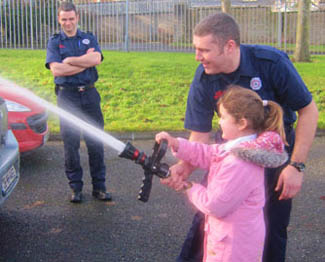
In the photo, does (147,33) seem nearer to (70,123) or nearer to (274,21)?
(274,21)

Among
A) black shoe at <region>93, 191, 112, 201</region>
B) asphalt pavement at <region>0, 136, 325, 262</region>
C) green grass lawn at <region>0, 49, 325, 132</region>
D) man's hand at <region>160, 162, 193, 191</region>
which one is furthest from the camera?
green grass lawn at <region>0, 49, 325, 132</region>

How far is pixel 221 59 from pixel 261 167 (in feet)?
2.28

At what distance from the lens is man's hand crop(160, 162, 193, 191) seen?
8.39 feet

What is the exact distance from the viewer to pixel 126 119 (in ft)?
28.3

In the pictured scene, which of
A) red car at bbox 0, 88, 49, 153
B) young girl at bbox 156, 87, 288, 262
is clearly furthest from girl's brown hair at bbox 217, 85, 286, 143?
red car at bbox 0, 88, 49, 153

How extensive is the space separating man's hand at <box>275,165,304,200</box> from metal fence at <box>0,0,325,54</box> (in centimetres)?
1344

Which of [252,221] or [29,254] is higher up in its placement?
[252,221]

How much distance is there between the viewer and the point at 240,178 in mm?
2322

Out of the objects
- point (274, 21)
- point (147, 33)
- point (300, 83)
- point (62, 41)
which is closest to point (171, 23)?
point (147, 33)

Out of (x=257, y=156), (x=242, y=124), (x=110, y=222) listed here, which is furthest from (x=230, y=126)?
(x=110, y=222)

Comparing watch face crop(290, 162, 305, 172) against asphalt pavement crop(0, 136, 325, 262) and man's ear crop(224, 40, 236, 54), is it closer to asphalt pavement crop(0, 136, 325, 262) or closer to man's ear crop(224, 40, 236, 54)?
man's ear crop(224, 40, 236, 54)

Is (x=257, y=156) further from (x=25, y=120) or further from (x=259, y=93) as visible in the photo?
(x=25, y=120)

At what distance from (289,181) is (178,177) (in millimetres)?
649

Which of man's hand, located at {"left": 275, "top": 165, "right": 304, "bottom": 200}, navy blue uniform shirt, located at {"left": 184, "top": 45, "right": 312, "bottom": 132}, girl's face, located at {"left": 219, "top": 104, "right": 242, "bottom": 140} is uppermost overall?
navy blue uniform shirt, located at {"left": 184, "top": 45, "right": 312, "bottom": 132}
